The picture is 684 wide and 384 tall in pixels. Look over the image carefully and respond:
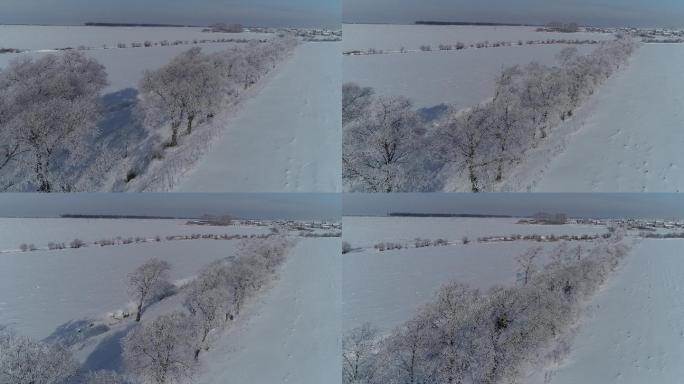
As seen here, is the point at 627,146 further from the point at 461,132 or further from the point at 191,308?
the point at 191,308

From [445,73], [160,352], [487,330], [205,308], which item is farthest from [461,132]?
[160,352]

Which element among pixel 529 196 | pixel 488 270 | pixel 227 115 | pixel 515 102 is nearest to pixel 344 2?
pixel 227 115

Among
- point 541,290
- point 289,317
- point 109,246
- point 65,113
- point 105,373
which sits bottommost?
point 105,373

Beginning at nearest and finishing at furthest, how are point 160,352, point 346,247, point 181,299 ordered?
point 160,352 < point 181,299 < point 346,247

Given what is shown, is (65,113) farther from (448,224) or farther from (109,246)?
(448,224)

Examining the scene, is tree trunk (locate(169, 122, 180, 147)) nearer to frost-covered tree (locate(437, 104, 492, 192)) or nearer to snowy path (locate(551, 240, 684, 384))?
frost-covered tree (locate(437, 104, 492, 192))
